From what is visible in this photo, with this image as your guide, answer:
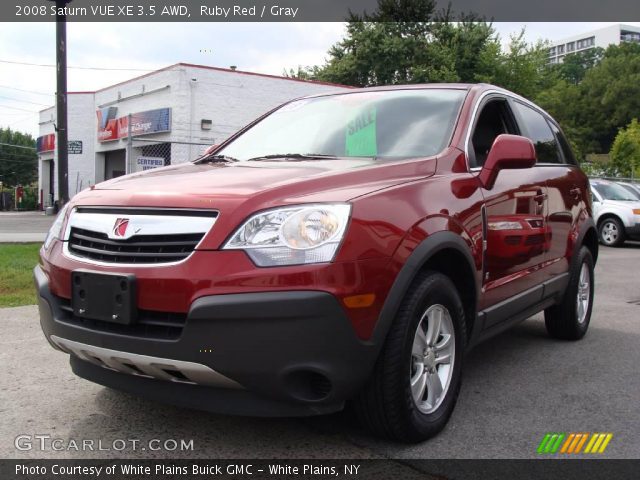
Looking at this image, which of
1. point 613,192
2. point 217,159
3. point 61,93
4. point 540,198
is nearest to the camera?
point 217,159

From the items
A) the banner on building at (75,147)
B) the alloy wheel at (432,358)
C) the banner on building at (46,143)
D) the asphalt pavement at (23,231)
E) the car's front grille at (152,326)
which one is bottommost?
the asphalt pavement at (23,231)

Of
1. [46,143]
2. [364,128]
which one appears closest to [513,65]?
[46,143]

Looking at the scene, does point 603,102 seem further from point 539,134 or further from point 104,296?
point 104,296

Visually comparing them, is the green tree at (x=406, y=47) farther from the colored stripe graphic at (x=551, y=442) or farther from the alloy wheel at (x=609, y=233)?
the colored stripe graphic at (x=551, y=442)

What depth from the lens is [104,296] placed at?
2486 millimetres

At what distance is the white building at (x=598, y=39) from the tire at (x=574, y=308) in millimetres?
130081

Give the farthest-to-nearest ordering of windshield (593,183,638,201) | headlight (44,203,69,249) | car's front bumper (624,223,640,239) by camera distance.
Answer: windshield (593,183,638,201) < car's front bumper (624,223,640,239) < headlight (44,203,69,249)

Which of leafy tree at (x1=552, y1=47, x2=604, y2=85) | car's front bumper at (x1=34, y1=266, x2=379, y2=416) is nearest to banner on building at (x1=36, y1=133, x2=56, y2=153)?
car's front bumper at (x1=34, y1=266, x2=379, y2=416)

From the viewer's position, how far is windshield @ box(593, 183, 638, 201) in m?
15.6

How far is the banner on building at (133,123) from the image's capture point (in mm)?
22422

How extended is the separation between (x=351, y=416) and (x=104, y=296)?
4.54 feet

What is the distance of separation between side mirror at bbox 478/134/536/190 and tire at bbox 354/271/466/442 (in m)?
0.76

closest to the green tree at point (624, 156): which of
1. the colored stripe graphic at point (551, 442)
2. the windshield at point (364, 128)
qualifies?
the windshield at point (364, 128)

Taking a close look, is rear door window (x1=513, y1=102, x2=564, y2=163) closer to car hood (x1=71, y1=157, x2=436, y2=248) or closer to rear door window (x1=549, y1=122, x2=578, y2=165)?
rear door window (x1=549, y1=122, x2=578, y2=165)
